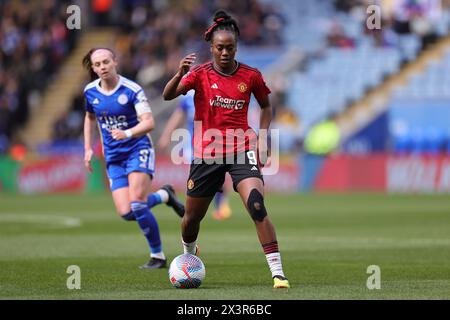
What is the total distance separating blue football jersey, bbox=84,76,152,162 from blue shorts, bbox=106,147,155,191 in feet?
0.20

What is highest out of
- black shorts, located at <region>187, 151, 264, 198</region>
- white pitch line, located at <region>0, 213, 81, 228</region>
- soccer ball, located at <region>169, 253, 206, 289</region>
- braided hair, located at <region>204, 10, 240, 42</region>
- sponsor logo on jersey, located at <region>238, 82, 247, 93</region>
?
braided hair, located at <region>204, 10, 240, 42</region>

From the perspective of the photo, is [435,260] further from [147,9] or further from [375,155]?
[147,9]

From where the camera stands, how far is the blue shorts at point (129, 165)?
42.0 feet

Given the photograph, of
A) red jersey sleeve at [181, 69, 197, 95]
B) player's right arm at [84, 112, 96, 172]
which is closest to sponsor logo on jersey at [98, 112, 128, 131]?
player's right arm at [84, 112, 96, 172]

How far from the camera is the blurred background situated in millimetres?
31344

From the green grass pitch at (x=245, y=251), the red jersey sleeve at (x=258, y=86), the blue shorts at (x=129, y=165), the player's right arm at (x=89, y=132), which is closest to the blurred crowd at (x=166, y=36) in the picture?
the green grass pitch at (x=245, y=251)

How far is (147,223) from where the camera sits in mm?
12734

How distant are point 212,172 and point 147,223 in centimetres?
264

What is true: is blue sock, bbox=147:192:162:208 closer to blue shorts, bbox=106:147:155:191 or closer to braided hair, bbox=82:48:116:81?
blue shorts, bbox=106:147:155:191

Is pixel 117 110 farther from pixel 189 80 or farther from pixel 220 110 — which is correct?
pixel 220 110

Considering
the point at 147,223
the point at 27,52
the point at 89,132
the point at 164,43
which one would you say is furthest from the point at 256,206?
the point at 27,52

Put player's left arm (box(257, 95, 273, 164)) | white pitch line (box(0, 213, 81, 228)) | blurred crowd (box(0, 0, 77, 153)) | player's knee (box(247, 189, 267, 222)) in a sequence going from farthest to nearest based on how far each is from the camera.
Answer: blurred crowd (box(0, 0, 77, 153)) < white pitch line (box(0, 213, 81, 228)) < player's left arm (box(257, 95, 273, 164)) < player's knee (box(247, 189, 267, 222))
